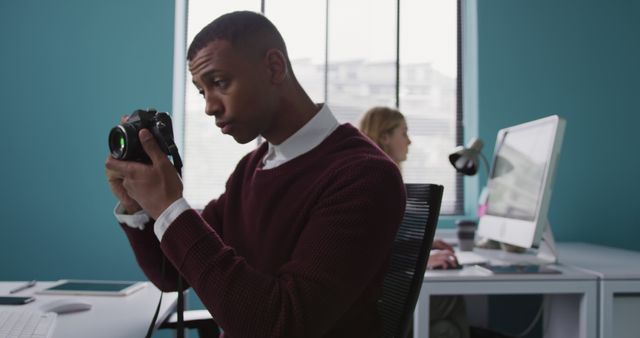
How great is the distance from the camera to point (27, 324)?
0.99m

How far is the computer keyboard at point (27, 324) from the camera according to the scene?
0.93 meters

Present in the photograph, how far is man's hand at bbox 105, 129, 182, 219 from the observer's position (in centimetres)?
78

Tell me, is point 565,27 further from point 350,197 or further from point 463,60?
point 350,197

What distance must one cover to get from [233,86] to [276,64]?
0.31ft

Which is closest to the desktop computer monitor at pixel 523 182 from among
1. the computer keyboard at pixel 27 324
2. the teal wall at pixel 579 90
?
the teal wall at pixel 579 90

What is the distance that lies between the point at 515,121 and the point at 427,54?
65cm

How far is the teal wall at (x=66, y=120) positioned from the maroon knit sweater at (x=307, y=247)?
192 centimetres

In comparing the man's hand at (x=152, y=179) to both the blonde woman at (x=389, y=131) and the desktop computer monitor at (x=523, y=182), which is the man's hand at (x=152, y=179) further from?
the blonde woman at (x=389, y=131)

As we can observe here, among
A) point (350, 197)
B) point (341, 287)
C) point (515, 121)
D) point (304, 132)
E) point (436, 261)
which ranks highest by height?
point (515, 121)

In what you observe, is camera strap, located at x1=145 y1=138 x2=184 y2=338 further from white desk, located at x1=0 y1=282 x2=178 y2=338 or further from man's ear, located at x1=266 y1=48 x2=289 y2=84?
man's ear, located at x1=266 y1=48 x2=289 y2=84

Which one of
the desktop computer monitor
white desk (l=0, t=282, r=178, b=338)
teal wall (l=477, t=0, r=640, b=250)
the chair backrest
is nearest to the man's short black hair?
the chair backrest

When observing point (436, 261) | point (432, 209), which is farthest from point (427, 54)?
point (432, 209)

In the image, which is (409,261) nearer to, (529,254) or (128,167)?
(128,167)

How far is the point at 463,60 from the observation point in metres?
3.10
